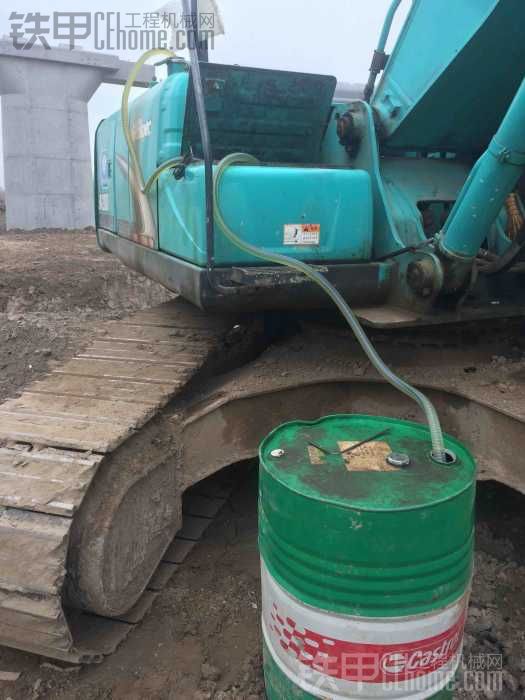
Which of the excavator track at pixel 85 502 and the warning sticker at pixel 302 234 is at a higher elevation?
the warning sticker at pixel 302 234

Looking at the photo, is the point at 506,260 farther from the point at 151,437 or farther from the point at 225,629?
the point at 225,629

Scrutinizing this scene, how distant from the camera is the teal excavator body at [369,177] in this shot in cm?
248

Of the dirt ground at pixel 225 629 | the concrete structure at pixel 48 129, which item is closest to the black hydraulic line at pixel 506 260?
the dirt ground at pixel 225 629

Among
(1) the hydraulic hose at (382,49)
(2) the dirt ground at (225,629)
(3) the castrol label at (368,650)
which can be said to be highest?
(1) the hydraulic hose at (382,49)

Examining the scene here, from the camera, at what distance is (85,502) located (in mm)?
2219

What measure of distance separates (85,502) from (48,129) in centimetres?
1390

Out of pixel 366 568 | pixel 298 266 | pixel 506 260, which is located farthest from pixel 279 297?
pixel 366 568

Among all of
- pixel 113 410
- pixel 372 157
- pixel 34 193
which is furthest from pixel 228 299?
pixel 34 193

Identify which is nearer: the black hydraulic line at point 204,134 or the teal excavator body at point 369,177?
the black hydraulic line at point 204,134

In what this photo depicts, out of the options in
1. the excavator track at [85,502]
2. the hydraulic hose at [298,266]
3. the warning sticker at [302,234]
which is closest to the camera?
the excavator track at [85,502]

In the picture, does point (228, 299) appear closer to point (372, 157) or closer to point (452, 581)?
point (372, 157)

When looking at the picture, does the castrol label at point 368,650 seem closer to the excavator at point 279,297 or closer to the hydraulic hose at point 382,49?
the excavator at point 279,297

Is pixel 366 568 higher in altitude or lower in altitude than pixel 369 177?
lower

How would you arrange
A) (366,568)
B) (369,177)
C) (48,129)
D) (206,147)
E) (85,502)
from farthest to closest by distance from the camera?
1. (48,129)
2. (369,177)
3. (206,147)
4. (85,502)
5. (366,568)
